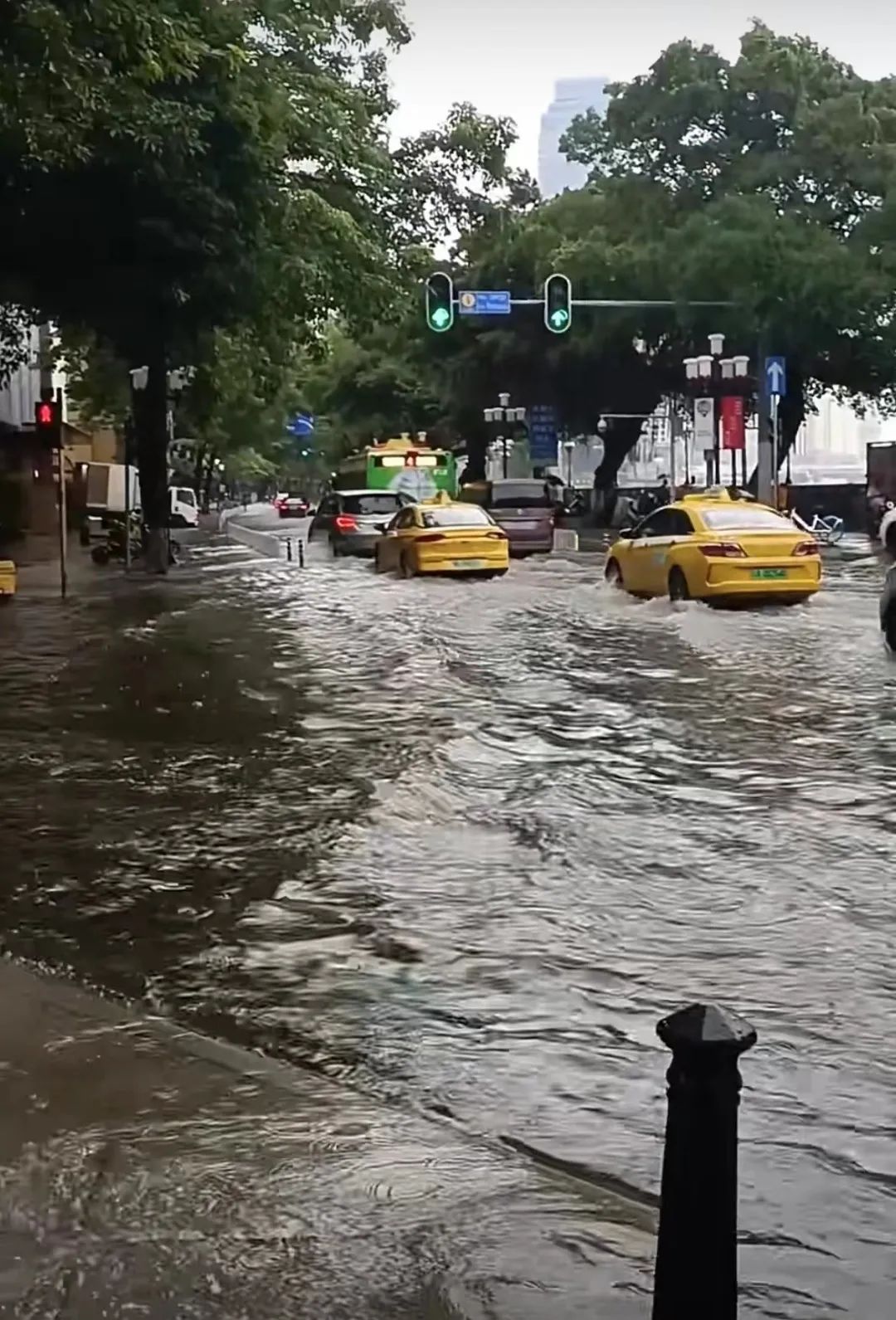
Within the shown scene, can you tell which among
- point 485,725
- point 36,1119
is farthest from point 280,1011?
point 485,725

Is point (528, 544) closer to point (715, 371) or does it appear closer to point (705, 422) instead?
point (705, 422)

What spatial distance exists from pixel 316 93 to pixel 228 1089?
2773 cm

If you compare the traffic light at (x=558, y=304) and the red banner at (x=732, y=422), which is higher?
the traffic light at (x=558, y=304)

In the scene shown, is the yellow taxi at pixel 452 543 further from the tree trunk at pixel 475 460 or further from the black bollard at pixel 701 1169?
the tree trunk at pixel 475 460

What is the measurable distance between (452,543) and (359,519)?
12.3 metres

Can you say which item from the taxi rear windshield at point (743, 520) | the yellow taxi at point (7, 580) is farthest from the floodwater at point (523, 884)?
the yellow taxi at point (7, 580)

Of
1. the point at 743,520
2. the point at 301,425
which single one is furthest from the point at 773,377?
the point at 301,425

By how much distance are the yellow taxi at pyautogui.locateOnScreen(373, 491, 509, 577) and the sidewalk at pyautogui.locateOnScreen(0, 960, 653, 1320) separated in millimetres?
25279

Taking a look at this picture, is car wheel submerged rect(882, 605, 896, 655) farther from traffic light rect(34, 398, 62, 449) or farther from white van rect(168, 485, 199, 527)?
white van rect(168, 485, 199, 527)

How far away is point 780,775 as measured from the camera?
10977 millimetres

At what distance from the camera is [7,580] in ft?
89.8

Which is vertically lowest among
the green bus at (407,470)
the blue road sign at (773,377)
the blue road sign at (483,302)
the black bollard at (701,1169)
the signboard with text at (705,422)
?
the black bollard at (701,1169)

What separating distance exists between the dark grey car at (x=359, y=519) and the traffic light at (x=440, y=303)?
9046 millimetres

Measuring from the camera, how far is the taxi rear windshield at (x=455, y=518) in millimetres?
31438
